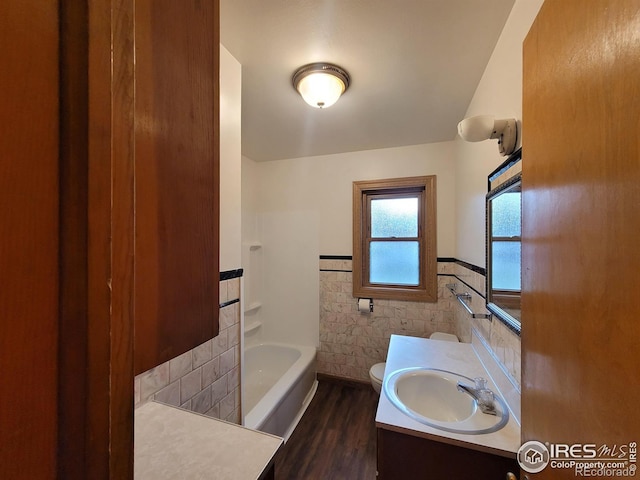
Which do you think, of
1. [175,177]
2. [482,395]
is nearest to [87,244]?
[175,177]

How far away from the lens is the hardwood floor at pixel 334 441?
5.48 feet

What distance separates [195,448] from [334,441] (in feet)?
4.95

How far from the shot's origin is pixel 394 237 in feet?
8.69

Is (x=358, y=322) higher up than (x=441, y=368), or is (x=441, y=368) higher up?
(x=441, y=368)

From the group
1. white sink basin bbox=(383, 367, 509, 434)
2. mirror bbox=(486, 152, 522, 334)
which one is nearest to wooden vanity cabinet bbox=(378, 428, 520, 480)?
white sink basin bbox=(383, 367, 509, 434)

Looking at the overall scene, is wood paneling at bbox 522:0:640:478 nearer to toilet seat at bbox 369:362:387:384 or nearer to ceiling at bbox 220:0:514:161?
ceiling at bbox 220:0:514:161

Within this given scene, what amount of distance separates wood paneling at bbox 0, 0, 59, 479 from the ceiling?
3.68 ft

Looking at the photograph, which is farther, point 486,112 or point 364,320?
point 364,320

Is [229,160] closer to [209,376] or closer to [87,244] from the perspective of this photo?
[209,376]

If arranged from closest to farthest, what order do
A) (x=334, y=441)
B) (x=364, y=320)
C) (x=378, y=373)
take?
(x=334, y=441), (x=378, y=373), (x=364, y=320)

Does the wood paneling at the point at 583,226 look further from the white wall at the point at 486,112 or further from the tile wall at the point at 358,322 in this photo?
the tile wall at the point at 358,322

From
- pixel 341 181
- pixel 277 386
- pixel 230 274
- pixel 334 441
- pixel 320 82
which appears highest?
pixel 320 82

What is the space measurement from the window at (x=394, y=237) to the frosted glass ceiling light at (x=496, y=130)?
1.41m

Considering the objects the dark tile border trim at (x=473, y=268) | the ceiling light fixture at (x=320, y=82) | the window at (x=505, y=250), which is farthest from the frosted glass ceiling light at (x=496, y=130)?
the ceiling light fixture at (x=320, y=82)
